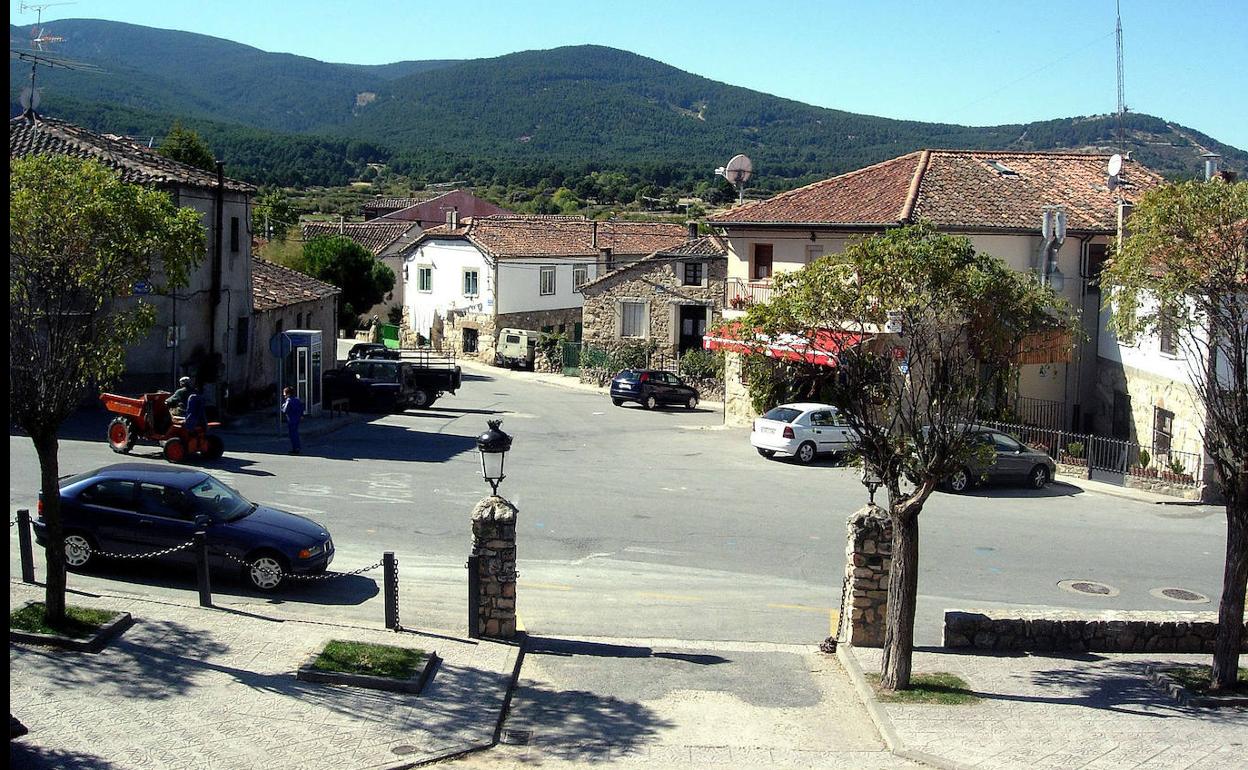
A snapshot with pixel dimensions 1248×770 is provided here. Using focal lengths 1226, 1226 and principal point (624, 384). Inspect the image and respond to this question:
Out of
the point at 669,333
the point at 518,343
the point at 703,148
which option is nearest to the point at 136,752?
the point at 669,333

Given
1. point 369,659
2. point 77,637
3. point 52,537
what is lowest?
point 369,659

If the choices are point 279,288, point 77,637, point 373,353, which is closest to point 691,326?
point 373,353

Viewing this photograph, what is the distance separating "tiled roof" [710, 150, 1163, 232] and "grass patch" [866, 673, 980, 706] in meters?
20.3

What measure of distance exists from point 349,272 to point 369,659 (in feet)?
159

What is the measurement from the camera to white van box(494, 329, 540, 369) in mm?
54656

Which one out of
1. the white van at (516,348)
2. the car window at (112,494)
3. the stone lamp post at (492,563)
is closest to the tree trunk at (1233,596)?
the stone lamp post at (492,563)

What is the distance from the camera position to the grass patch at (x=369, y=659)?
11.8 meters

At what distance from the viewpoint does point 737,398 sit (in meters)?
35.8

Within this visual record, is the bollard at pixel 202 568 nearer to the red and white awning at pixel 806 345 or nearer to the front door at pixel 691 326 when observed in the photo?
the red and white awning at pixel 806 345

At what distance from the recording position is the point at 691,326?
50.6m

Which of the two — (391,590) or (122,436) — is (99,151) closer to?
(122,436)

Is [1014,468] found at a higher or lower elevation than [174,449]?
lower

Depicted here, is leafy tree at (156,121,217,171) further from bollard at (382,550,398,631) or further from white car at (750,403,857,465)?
bollard at (382,550,398,631)

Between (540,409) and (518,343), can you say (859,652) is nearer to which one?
(540,409)
